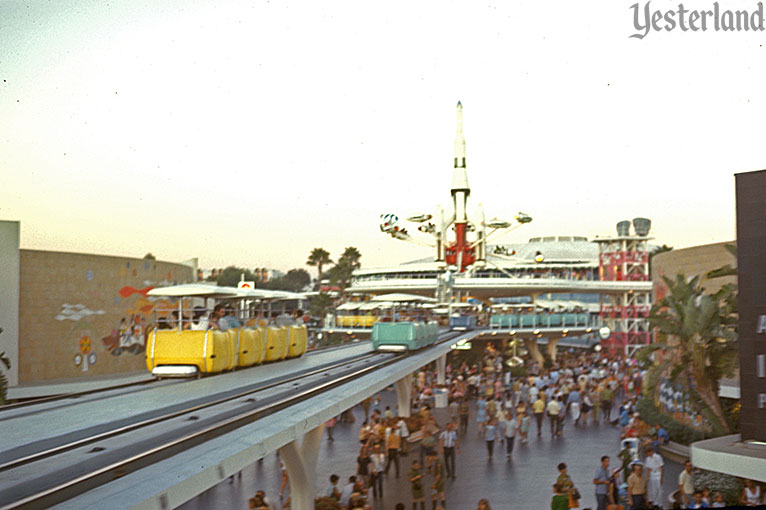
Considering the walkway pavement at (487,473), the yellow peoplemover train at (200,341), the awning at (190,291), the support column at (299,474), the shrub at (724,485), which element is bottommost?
the walkway pavement at (487,473)

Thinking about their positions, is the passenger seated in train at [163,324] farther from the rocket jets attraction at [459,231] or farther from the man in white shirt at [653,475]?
the rocket jets attraction at [459,231]

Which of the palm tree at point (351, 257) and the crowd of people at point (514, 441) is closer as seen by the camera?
the crowd of people at point (514, 441)

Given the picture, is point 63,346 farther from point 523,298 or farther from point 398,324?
point 523,298

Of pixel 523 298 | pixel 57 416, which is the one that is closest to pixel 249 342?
pixel 57 416

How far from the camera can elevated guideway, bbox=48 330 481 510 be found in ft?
19.1

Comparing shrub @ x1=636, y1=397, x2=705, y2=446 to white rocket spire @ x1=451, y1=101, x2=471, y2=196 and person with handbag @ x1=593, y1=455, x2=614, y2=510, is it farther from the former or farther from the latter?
white rocket spire @ x1=451, y1=101, x2=471, y2=196

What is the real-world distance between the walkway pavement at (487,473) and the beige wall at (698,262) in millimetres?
6323

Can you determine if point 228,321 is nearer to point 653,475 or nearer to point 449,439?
point 449,439

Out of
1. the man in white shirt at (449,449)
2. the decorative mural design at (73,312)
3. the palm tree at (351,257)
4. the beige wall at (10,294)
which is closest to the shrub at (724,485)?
the man in white shirt at (449,449)

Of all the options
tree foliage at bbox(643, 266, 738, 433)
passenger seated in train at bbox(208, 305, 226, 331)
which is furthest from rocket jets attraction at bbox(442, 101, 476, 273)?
passenger seated in train at bbox(208, 305, 226, 331)

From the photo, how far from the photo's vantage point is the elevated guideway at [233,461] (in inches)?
229

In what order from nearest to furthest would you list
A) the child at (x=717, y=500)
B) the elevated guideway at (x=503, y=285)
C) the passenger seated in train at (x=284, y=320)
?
the child at (x=717, y=500), the passenger seated in train at (x=284, y=320), the elevated guideway at (x=503, y=285)

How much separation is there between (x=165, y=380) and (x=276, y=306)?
5.75 metres

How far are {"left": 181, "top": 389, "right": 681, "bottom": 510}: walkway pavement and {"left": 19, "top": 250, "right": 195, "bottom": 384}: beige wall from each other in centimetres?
1074
